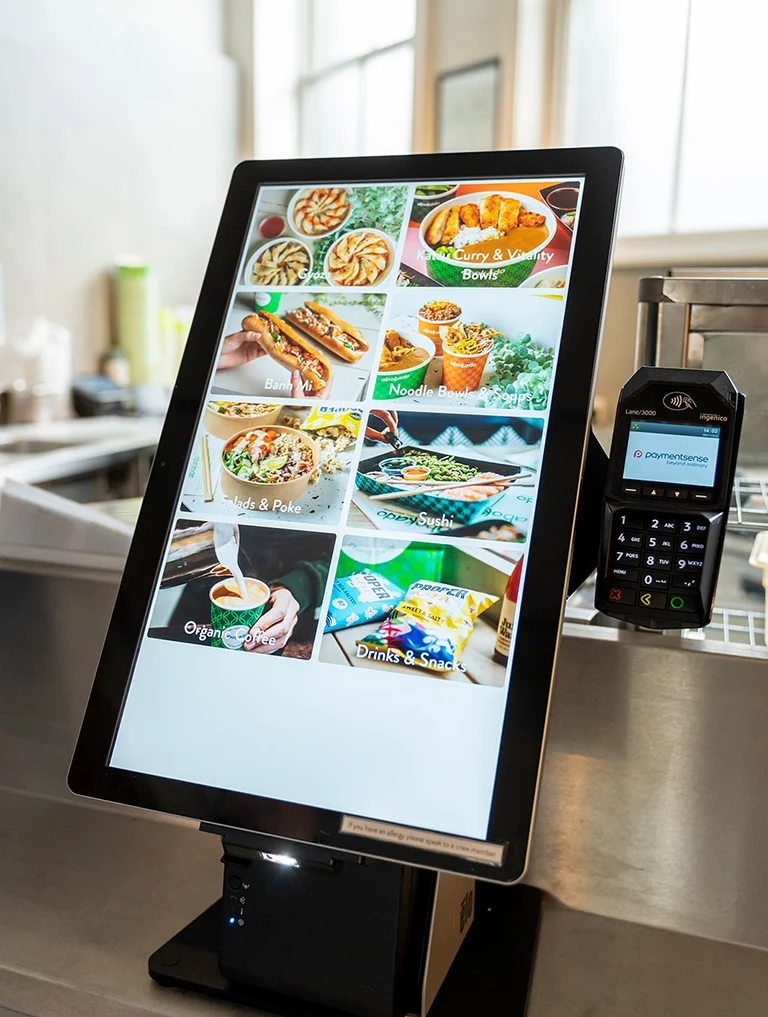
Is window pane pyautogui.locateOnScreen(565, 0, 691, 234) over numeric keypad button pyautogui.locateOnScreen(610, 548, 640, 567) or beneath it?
over

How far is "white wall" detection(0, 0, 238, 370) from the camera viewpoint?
335 centimetres

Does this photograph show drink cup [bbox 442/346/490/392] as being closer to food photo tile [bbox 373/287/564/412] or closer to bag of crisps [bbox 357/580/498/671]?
food photo tile [bbox 373/287/564/412]

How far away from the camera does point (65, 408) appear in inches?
139

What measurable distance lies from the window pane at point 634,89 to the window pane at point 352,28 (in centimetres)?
101

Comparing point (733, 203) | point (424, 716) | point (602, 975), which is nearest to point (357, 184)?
point (424, 716)

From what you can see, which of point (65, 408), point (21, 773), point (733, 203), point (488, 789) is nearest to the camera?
point (488, 789)

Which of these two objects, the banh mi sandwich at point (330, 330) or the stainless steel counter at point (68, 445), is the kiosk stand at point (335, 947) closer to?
the banh mi sandwich at point (330, 330)

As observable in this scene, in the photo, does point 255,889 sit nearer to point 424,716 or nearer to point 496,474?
point 424,716

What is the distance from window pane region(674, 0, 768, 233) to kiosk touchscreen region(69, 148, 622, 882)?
283 centimetres

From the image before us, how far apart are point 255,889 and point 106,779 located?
109 millimetres

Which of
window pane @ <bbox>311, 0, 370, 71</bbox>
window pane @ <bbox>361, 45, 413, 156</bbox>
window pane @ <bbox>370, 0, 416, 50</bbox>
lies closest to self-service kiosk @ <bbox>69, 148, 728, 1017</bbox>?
window pane @ <bbox>361, 45, 413, 156</bbox>

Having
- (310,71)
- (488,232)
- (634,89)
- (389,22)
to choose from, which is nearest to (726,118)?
(634,89)

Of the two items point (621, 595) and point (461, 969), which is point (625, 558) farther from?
point (461, 969)

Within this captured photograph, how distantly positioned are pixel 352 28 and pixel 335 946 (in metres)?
4.54
